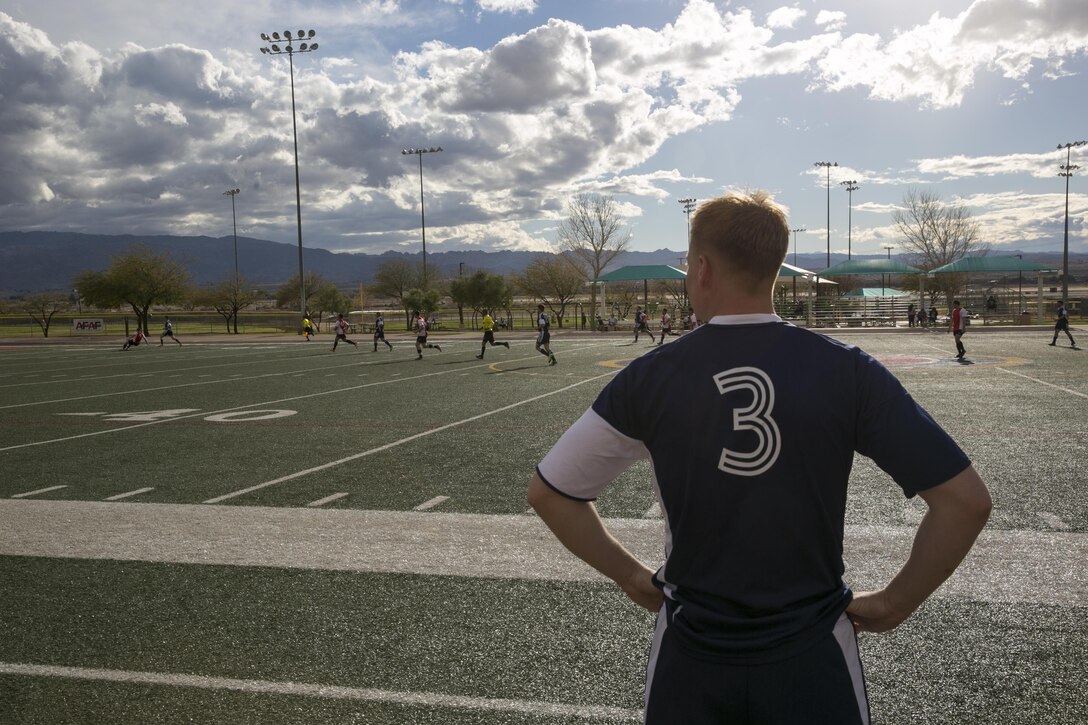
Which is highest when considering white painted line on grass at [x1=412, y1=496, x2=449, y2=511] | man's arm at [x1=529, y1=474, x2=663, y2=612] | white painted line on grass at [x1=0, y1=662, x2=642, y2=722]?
man's arm at [x1=529, y1=474, x2=663, y2=612]

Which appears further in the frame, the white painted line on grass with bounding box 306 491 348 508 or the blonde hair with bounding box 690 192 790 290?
the white painted line on grass with bounding box 306 491 348 508

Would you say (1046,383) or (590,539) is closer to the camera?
(590,539)

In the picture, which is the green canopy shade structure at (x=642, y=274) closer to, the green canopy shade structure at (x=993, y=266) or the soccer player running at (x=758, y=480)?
the green canopy shade structure at (x=993, y=266)

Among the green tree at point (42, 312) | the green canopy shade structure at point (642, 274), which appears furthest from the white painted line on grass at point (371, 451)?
the green tree at point (42, 312)

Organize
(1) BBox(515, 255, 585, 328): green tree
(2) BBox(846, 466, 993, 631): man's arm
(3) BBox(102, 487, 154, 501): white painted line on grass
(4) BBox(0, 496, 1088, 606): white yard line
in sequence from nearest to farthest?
(2) BBox(846, 466, 993, 631): man's arm
(4) BBox(0, 496, 1088, 606): white yard line
(3) BBox(102, 487, 154, 501): white painted line on grass
(1) BBox(515, 255, 585, 328): green tree

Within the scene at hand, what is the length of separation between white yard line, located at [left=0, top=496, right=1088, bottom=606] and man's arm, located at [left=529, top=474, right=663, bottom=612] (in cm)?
334

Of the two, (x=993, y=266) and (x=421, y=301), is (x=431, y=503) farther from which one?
(x=421, y=301)

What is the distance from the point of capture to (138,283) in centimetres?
6172

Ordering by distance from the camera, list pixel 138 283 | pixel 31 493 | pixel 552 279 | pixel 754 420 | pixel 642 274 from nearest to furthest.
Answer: pixel 754 420, pixel 31 493, pixel 642 274, pixel 138 283, pixel 552 279

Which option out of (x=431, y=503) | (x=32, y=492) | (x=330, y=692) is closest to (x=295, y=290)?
(x=32, y=492)

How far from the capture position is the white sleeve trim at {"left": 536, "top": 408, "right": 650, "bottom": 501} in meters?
2.00

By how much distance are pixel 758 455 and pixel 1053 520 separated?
5808 millimetres

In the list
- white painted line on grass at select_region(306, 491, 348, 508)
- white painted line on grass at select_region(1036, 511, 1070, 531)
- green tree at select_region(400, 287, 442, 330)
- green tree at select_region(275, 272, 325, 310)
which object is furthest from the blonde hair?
green tree at select_region(275, 272, 325, 310)

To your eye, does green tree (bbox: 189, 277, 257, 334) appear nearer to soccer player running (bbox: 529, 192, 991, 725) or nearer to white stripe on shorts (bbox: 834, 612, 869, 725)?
soccer player running (bbox: 529, 192, 991, 725)
